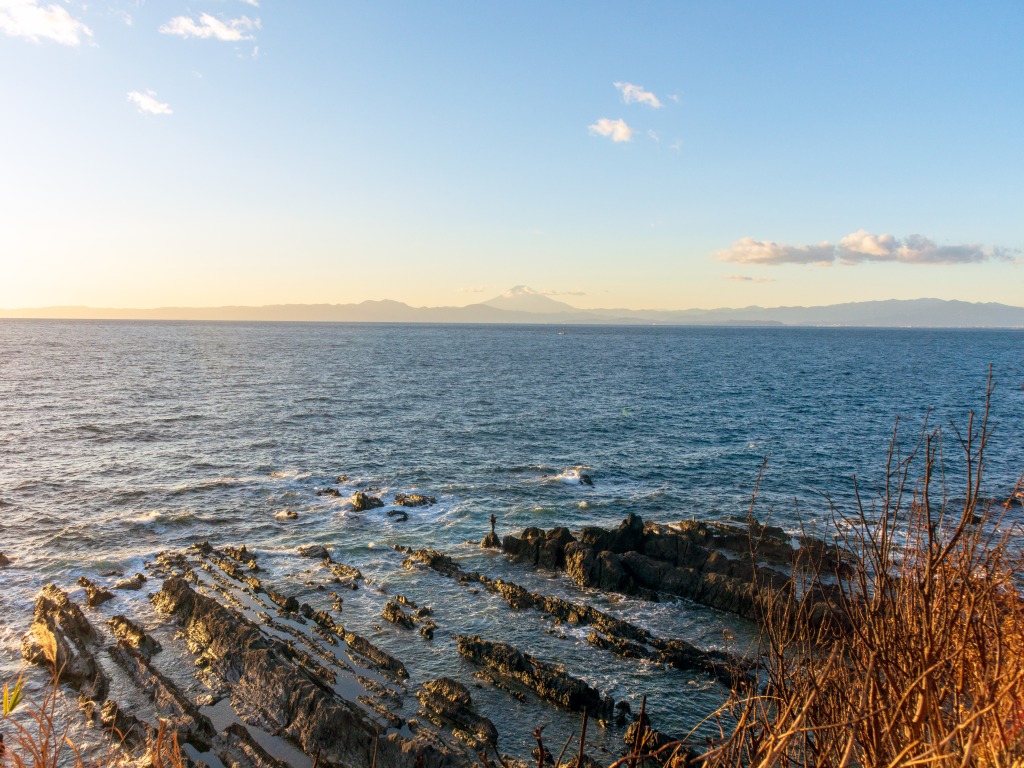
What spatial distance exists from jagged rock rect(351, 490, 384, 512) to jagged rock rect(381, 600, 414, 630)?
12.8m

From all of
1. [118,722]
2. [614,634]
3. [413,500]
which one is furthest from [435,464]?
[118,722]

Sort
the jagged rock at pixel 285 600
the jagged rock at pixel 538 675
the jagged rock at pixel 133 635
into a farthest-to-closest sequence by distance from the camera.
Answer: the jagged rock at pixel 285 600, the jagged rock at pixel 133 635, the jagged rock at pixel 538 675

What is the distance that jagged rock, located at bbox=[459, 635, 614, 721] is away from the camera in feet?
60.4

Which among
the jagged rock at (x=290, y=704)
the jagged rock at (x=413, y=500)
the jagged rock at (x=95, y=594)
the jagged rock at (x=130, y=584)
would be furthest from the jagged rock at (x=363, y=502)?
the jagged rock at (x=290, y=704)

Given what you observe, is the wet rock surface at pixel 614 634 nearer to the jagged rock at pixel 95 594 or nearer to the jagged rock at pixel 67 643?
the jagged rock at pixel 67 643

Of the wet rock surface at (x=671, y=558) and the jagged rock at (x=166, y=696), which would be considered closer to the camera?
the jagged rock at (x=166, y=696)

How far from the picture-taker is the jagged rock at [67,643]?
19.1m

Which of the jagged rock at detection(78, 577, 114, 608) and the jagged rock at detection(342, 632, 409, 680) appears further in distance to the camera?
the jagged rock at detection(78, 577, 114, 608)

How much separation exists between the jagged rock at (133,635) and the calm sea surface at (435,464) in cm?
292

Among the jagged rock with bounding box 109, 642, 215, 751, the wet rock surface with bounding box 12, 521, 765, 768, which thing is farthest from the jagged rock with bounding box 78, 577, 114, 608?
the jagged rock with bounding box 109, 642, 215, 751

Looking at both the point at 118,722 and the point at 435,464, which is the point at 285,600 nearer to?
the point at 118,722

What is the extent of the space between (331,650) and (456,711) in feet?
18.8

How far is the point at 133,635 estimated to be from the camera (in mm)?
21750

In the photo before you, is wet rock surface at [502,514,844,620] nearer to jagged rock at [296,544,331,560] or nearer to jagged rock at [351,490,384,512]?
jagged rock at [296,544,331,560]
